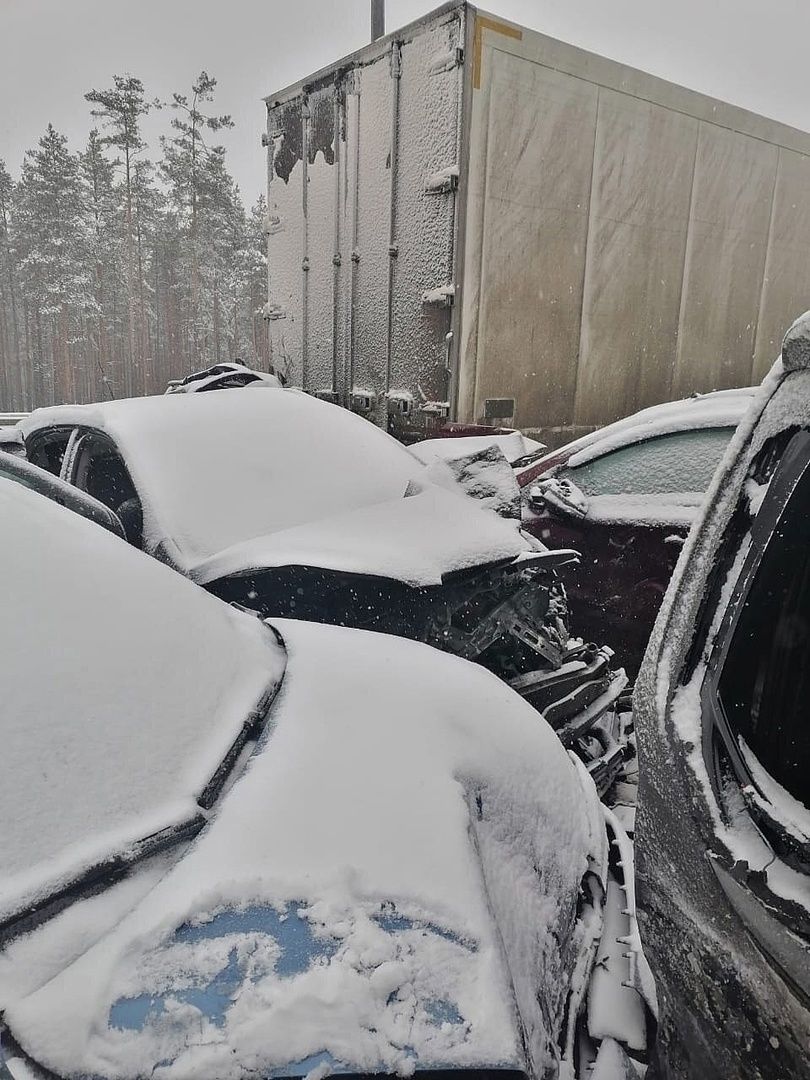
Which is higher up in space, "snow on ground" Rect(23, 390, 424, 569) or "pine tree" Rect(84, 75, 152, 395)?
"pine tree" Rect(84, 75, 152, 395)

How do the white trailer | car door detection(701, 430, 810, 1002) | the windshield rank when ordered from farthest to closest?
the white trailer < the windshield < car door detection(701, 430, 810, 1002)

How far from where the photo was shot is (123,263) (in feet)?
99.4

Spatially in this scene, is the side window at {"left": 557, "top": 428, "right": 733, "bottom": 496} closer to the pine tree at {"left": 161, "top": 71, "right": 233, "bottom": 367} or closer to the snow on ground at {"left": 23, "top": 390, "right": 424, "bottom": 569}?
the snow on ground at {"left": 23, "top": 390, "right": 424, "bottom": 569}

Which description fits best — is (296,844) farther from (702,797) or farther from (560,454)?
(560,454)

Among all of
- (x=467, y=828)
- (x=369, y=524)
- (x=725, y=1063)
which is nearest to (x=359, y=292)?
(x=369, y=524)

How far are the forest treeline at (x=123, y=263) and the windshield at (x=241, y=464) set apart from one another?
25.5 metres

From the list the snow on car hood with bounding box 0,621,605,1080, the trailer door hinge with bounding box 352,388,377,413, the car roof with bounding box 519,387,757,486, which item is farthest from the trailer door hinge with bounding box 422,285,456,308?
the snow on car hood with bounding box 0,621,605,1080

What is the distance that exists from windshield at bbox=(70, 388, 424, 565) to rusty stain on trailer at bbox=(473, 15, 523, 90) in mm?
2853

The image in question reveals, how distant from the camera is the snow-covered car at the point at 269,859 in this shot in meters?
0.98

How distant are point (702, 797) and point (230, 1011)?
73cm

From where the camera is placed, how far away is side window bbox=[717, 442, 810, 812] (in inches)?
49.7

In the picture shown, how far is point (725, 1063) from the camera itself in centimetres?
107

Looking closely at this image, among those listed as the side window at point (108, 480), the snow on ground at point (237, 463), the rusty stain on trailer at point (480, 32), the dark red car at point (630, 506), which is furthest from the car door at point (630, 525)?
the rusty stain on trailer at point (480, 32)

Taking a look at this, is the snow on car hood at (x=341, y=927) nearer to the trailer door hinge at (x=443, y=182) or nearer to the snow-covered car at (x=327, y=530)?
the snow-covered car at (x=327, y=530)
